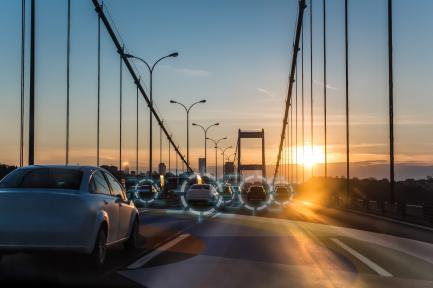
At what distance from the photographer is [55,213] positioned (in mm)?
9445

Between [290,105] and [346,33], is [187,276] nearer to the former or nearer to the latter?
[346,33]

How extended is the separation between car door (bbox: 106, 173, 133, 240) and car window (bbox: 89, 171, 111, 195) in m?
0.33

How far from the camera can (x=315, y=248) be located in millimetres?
14648

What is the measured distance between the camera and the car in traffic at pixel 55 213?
938cm

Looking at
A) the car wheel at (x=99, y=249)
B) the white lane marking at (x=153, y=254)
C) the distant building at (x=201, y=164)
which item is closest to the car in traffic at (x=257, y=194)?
the distant building at (x=201, y=164)

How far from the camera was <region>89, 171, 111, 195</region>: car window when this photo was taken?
1066 centimetres

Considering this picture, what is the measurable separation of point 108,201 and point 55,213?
151 cm

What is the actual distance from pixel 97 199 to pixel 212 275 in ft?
6.49

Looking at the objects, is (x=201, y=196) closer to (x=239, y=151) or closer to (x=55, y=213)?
(x=55, y=213)

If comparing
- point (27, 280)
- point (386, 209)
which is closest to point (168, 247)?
point (27, 280)

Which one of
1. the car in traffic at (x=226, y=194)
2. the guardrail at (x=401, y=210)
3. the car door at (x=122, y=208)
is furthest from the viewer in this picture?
the car in traffic at (x=226, y=194)

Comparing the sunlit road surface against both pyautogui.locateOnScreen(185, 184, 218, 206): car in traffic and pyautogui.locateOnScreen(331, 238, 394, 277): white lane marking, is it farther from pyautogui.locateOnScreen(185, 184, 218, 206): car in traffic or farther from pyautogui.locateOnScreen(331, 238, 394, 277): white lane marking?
pyautogui.locateOnScreen(185, 184, 218, 206): car in traffic

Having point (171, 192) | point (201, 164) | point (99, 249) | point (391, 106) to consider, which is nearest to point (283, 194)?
point (171, 192)

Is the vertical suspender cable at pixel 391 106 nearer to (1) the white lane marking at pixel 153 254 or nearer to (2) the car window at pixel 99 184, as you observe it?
(1) the white lane marking at pixel 153 254
